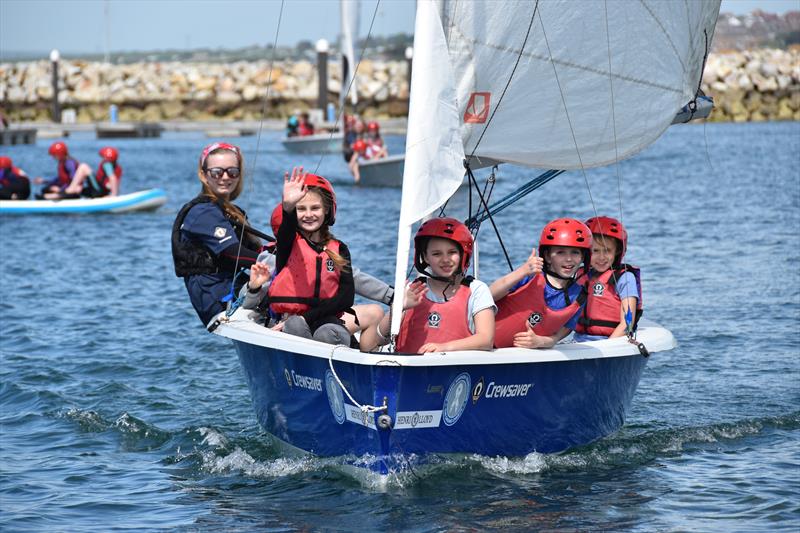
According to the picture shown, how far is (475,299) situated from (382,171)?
2218cm

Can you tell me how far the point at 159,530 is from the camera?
6785 millimetres

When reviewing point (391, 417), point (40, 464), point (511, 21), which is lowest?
point (40, 464)

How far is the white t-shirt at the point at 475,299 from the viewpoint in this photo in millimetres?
6977

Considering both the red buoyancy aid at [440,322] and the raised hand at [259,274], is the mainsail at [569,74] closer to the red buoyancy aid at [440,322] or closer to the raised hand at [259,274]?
the red buoyancy aid at [440,322]

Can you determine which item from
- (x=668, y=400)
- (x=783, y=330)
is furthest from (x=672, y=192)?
(x=668, y=400)

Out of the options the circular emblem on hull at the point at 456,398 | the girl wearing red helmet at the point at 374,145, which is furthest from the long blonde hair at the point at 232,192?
the girl wearing red helmet at the point at 374,145

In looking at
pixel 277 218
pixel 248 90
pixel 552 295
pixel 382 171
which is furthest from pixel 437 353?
pixel 248 90

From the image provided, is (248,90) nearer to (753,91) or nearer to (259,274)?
(753,91)

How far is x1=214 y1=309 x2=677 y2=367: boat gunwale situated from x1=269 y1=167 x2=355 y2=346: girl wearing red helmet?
0.23 meters

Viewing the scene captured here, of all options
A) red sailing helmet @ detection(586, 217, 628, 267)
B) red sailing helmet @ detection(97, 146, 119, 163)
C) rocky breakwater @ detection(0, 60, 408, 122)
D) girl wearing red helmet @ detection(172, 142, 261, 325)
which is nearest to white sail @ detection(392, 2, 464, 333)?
red sailing helmet @ detection(586, 217, 628, 267)

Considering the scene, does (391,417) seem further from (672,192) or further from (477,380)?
(672,192)

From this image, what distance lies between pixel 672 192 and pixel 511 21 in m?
20.5

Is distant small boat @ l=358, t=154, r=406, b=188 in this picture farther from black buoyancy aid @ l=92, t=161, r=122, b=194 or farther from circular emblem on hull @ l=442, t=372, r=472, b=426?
circular emblem on hull @ l=442, t=372, r=472, b=426

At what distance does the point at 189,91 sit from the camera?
68625 mm
